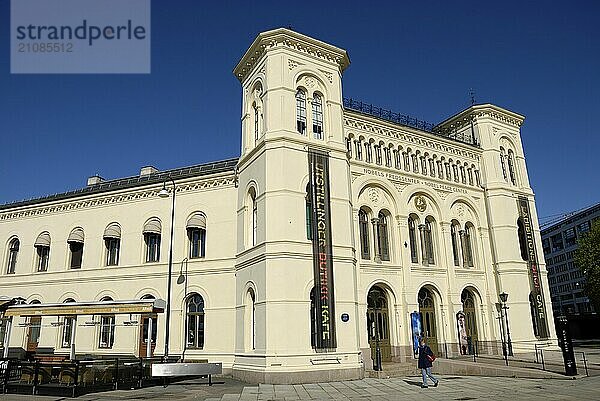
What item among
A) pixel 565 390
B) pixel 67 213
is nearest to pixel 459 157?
pixel 565 390

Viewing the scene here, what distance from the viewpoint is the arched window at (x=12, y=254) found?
105 feet

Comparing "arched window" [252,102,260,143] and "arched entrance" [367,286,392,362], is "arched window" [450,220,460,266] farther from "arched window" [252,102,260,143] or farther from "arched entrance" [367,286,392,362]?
"arched window" [252,102,260,143]

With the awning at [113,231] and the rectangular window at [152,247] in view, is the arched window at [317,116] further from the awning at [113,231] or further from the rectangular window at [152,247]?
the awning at [113,231]

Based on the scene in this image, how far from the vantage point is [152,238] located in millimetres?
28562

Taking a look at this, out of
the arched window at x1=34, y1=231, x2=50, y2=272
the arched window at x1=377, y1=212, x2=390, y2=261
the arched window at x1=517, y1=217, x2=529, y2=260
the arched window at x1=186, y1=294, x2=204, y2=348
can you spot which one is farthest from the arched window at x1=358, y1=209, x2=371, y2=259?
the arched window at x1=34, y1=231, x2=50, y2=272

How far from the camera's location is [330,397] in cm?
1612

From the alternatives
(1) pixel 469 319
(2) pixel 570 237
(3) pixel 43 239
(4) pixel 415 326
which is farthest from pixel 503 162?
(2) pixel 570 237

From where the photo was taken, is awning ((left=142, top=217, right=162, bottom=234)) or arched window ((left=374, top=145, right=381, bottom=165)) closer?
awning ((left=142, top=217, right=162, bottom=234))

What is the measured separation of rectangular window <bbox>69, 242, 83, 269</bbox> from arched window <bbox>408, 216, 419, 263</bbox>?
66.2 feet

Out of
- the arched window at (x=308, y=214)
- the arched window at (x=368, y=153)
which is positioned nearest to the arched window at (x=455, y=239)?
the arched window at (x=368, y=153)

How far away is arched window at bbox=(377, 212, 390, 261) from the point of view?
27.2 meters

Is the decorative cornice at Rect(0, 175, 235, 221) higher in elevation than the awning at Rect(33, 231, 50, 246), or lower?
higher

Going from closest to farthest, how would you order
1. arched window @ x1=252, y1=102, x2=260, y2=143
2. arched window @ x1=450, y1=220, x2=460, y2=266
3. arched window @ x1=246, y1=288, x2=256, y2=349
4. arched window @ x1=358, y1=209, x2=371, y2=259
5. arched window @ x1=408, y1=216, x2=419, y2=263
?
arched window @ x1=246, y1=288, x2=256, y2=349 < arched window @ x1=252, y1=102, x2=260, y2=143 < arched window @ x1=358, y1=209, x2=371, y2=259 < arched window @ x1=408, y1=216, x2=419, y2=263 < arched window @ x1=450, y1=220, x2=460, y2=266

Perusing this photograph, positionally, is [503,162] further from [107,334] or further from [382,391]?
[107,334]
